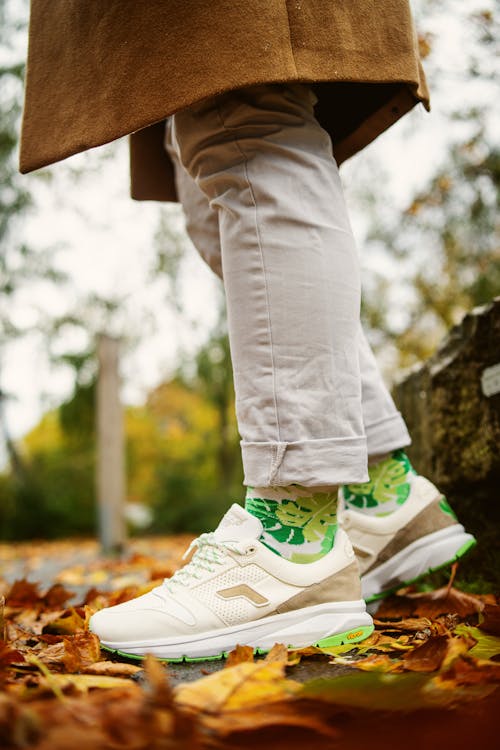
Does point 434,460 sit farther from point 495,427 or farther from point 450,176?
point 450,176

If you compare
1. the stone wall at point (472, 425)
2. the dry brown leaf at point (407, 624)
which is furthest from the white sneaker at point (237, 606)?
the stone wall at point (472, 425)

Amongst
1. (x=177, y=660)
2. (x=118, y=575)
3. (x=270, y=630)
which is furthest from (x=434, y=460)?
(x=118, y=575)

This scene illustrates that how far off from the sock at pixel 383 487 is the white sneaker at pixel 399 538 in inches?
1.0

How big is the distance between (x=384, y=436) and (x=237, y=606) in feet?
1.75

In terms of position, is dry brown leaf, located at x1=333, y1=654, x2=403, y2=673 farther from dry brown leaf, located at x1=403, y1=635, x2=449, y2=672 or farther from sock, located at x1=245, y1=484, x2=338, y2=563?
sock, located at x1=245, y1=484, x2=338, y2=563

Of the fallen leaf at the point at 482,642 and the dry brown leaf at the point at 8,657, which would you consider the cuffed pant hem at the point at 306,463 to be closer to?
the fallen leaf at the point at 482,642

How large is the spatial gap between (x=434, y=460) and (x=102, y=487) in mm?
4809

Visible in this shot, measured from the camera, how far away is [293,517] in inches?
44.0

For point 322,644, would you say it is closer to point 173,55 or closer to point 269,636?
point 269,636

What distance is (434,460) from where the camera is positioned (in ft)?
6.04

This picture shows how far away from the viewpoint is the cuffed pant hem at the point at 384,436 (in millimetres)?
1406

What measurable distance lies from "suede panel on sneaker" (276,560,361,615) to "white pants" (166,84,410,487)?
18cm

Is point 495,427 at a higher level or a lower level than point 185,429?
higher

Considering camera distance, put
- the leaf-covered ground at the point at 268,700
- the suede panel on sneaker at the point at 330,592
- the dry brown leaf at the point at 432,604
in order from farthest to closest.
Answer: the dry brown leaf at the point at 432,604 < the suede panel on sneaker at the point at 330,592 < the leaf-covered ground at the point at 268,700
